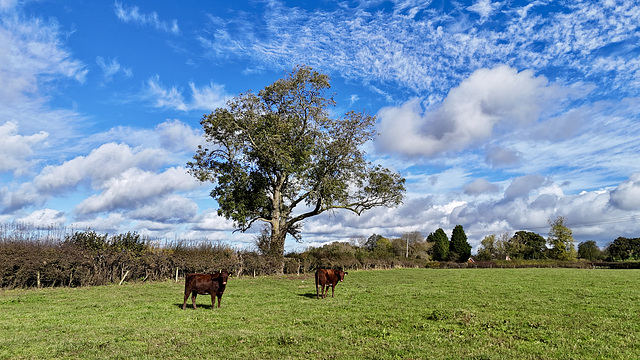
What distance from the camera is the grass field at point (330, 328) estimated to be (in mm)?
7969

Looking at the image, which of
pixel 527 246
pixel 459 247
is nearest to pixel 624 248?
pixel 527 246

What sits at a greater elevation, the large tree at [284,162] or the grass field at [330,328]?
the large tree at [284,162]

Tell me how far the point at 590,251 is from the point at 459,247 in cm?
3471

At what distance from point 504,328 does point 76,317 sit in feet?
40.1

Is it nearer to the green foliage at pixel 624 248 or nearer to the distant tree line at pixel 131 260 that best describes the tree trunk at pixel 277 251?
the distant tree line at pixel 131 260

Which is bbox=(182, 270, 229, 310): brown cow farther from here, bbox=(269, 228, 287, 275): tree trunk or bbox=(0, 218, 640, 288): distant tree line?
bbox=(269, 228, 287, 275): tree trunk

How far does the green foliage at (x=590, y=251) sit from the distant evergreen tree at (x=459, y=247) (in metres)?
29.7

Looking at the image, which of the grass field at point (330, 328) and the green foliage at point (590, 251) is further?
the green foliage at point (590, 251)

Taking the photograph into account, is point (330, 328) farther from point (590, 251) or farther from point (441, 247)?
point (590, 251)

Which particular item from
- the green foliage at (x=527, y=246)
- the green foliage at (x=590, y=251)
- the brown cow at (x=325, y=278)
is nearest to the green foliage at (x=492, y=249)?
the green foliage at (x=527, y=246)

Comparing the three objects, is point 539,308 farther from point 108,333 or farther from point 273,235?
point 273,235

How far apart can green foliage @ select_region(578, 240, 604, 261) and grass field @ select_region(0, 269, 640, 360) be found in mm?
86579

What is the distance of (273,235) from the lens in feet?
122

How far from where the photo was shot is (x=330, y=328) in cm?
1000
